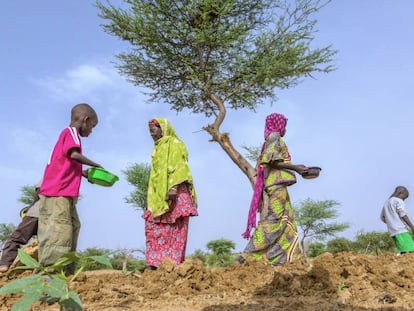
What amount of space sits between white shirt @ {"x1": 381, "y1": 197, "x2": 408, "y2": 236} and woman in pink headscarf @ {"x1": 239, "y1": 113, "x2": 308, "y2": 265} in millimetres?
3640

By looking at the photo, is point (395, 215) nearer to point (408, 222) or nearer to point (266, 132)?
point (408, 222)

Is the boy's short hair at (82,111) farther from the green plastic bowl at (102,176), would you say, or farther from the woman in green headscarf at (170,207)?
the woman in green headscarf at (170,207)

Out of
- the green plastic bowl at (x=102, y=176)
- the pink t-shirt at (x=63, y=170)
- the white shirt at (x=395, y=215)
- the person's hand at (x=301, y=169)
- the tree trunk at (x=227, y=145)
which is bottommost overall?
the green plastic bowl at (x=102, y=176)

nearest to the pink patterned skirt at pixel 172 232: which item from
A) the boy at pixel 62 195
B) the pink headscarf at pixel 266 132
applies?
the pink headscarf at pixel 266 132

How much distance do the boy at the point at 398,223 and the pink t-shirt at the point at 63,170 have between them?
249 inches

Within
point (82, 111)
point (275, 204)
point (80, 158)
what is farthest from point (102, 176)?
point (275, 204)

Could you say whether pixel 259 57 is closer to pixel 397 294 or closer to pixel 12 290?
pixel 397 294

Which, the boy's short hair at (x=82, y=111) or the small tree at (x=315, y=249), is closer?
the boy's short hair at (x=82, y=111)

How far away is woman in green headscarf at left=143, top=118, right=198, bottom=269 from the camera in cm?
595

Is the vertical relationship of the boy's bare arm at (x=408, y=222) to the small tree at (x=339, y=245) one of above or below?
below

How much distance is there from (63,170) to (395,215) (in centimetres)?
653

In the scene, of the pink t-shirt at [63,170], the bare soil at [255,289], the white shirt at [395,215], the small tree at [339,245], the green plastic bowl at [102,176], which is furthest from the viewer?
the small tree at [339,245]

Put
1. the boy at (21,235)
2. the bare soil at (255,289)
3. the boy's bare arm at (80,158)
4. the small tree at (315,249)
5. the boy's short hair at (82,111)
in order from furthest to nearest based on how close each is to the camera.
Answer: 1. the small tree at (315,249)
2. the boy at (21,235)
3. the boy's short hair at (82,111)
4. the boy's bare arm at (80,158)
5. the bare soil at (255,289)

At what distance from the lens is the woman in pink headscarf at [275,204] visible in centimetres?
593
